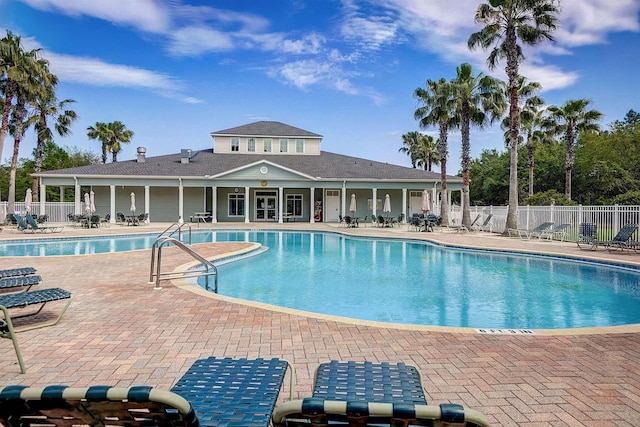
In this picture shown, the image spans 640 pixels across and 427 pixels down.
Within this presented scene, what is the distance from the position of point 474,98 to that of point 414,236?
11.0 meters

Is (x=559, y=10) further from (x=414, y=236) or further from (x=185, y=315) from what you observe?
(x=185, y=315)

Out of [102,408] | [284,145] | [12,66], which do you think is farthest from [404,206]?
[102,408]

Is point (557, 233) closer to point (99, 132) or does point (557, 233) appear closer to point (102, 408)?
point (102, 408)

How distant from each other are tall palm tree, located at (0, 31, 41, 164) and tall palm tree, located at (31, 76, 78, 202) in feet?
19.5

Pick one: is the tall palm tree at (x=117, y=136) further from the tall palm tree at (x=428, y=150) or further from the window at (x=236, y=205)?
the tall palm tree at (x=428, y=150)

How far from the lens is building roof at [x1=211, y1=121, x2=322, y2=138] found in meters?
35.2

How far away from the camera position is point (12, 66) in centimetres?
2425

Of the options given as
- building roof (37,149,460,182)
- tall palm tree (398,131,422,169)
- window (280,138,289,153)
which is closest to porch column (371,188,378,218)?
building roof (37,149,460,182)

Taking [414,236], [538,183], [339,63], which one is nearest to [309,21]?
[339,63]

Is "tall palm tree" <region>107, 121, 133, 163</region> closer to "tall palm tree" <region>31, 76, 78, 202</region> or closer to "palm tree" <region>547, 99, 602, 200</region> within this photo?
Answer: "tall palm tree" <region>31, 76, 78, 202</region>

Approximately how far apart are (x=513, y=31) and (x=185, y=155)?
2459 centimetres

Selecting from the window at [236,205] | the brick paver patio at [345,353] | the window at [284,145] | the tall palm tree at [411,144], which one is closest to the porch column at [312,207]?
the window at [284,145]

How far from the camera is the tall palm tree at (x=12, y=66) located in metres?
23.7

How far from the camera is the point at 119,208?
31219 mm
